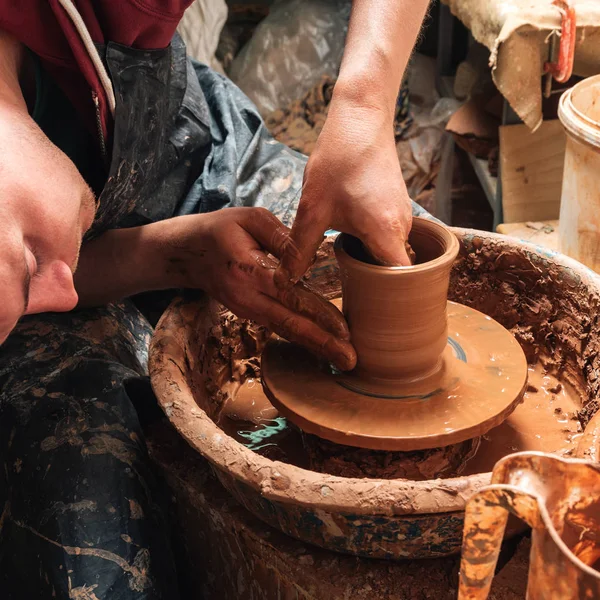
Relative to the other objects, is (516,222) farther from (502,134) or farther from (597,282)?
(597,282)

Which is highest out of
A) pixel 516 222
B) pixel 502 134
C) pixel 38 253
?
pixel 38 253

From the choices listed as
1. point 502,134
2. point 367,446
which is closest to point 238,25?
point 502,134

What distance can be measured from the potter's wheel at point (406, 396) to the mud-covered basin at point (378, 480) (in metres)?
0.17

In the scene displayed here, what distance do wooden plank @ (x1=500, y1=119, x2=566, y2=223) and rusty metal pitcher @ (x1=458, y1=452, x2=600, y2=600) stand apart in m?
2.06

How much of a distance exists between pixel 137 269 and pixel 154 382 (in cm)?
37

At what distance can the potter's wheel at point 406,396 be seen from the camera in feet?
4.24

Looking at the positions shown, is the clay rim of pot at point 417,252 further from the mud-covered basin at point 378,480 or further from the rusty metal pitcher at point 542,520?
the rusty metal pitcher at point 542,520

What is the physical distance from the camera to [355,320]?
4.57 ft

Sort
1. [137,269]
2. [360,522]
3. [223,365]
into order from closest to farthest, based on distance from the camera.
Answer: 1. [360,522]
2. [137,269]
3. [223,365]

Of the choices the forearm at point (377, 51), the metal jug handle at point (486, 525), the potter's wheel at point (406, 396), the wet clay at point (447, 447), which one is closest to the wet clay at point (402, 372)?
the potter's wheel at point (406, 396)

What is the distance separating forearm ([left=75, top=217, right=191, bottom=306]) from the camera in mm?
1621

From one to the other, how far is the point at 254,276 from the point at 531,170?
5.57 ft

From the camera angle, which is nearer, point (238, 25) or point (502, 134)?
point (502, 134)

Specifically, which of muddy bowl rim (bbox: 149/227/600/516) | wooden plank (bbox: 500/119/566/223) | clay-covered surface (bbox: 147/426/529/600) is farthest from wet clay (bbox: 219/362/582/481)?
wooden plank (bbox: 500/119/566/223)
